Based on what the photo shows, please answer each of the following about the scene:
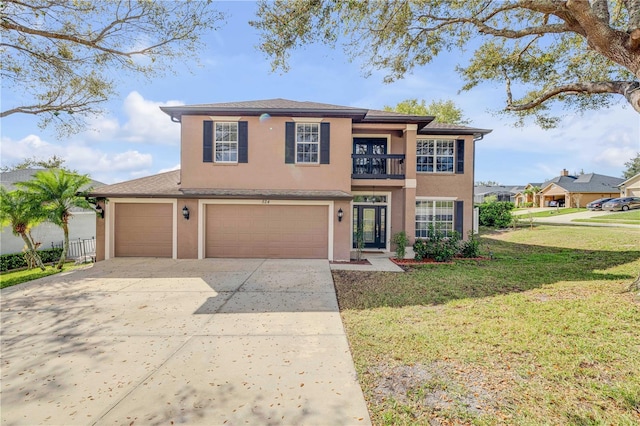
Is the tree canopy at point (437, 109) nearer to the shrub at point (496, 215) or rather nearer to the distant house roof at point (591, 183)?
the shrub at point (496, 215)

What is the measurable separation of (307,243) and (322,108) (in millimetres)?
5342

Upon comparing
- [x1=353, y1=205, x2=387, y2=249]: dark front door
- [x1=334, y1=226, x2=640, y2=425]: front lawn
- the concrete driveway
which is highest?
[x1=353, y1=205, x2=387, y2=249]: dark front door

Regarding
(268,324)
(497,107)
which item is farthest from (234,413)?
(497,107)

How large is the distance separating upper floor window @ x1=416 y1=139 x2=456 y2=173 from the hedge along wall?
18.7 metres

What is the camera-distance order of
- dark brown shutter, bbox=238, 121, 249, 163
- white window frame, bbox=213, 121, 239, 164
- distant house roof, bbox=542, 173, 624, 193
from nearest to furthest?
dark brown shutter, bbox=238, 121, 249, 163, white window frame, bbox=213, 121, 239, 164, distant house roof, bbox=542, 173, 624, 193

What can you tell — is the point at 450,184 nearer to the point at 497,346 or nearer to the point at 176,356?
the point at 497,346

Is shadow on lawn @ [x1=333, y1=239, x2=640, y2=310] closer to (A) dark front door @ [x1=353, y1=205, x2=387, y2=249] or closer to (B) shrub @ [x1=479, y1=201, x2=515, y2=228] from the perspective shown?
(A) dark front door @ [x1=353, y1=205, x2=387, y2=249]

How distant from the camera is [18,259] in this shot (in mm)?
13312

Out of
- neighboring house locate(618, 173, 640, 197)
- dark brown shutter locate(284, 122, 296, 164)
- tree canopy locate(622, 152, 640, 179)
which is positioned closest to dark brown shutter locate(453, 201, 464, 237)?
dark brown shutter locate(284, 122, 296, 164)

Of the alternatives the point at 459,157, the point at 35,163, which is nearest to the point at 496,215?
the point at 459,157

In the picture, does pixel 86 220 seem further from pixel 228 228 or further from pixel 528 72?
pixel 528 72

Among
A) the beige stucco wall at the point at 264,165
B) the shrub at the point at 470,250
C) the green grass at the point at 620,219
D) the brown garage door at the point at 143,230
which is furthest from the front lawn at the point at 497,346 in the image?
the green grass at the point at 620,219

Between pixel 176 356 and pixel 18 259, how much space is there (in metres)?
15.1

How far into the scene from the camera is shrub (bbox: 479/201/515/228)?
2120cm
